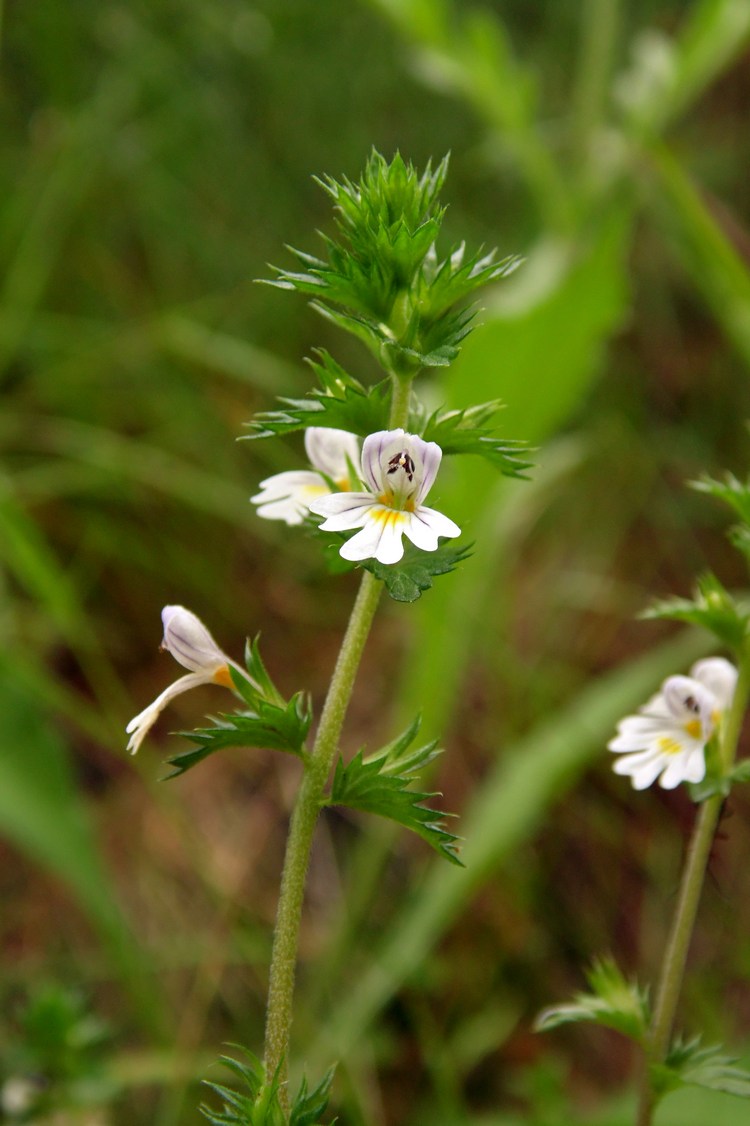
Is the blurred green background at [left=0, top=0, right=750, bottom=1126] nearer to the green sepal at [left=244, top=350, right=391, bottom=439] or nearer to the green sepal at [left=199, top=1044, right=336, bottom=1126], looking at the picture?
the green sepal at [left=199, top=1044, right=336, bottom=1126]

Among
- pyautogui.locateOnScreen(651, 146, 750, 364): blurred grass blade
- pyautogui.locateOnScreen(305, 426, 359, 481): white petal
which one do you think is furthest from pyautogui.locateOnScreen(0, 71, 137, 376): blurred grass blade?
pyautogui.locateOnScreen(305, 426, 359, 481): white petal

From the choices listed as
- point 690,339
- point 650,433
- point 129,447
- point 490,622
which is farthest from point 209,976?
point 690,339

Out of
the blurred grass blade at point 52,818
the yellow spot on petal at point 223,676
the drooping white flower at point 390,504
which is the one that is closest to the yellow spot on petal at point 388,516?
the drooping white flower at point 390,504

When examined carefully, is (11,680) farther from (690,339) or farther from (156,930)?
(690,339)

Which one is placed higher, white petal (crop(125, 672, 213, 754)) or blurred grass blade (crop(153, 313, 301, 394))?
blurred grass blade (crop(153, 313, 301, 394))

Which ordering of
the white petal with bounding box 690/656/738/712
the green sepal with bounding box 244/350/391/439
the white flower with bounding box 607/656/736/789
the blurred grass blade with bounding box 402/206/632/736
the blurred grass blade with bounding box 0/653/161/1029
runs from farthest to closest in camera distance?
the blurred grass blade with bounding box 402/206/632/736, the blurred grass blade with bounding box 0/653/161/1029, the white petal with bounding box 690/656/738/712, the white flower with bounding box 607/656/736/789, the green sepal with bounding box 244/350/391/439

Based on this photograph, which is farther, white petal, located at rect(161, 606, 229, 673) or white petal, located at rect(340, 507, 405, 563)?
white petal, located at rect(161, 606, 229, 673)

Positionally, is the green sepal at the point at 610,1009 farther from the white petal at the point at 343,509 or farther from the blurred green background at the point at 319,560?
the blurred green background at the point at 319,560
